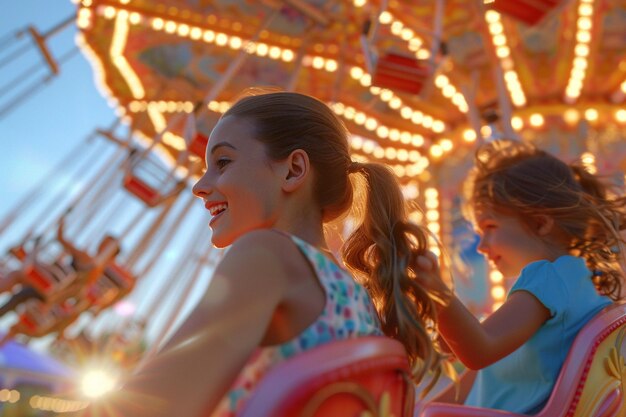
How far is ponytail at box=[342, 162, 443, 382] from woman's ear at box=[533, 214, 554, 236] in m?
0.41

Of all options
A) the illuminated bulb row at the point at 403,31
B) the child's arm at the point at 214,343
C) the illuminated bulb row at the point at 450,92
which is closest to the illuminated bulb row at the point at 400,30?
the illuminated bulb row at the point at 403,31

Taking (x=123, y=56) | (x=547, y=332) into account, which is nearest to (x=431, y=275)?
(x=547, y=332)

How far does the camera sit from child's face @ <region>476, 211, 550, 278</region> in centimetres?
113

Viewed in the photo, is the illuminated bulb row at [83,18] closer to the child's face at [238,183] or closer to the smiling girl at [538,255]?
the smiling girl at [538,255]

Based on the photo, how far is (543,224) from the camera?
1137mm

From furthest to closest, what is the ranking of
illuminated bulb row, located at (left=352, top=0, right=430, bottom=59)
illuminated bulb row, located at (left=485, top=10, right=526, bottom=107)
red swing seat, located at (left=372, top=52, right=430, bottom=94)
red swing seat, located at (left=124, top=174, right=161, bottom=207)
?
illuminated bulb row, located at (left=352, top=0, right=430, bottom=59) < illuminated bulb row, located at (left=485, top=10, right=526, bottom=107) < red swing seat, located at (left=124, top=174, right=161, bottom=207) < red swing seat, located at (left=372, top=52, right=430, bottom=94)

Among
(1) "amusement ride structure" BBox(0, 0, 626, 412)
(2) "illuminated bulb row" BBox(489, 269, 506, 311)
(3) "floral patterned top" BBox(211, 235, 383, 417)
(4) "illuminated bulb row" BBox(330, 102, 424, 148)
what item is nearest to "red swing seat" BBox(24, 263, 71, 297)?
(1) "amusement ride structure" BBox(0, 0, 626, 412)

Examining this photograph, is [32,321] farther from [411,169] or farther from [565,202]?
[565,202]

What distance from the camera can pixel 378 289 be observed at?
0.76 meters

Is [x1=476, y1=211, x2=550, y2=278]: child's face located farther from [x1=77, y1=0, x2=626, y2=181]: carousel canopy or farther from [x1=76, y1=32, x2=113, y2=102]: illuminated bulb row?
[x1=76, y1=32, x2=113, y2=102]: illuminated bulb row

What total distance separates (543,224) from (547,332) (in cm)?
21

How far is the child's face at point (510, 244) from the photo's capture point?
3.72ft

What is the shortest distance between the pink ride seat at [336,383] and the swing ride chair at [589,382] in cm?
32

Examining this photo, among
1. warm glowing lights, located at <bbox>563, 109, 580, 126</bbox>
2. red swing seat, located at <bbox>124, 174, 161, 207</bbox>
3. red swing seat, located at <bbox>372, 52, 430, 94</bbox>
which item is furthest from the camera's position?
warm glowing lights, located at <bbox>563, 109, 580, 126</bbox>
